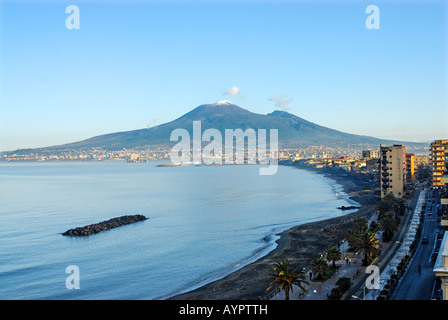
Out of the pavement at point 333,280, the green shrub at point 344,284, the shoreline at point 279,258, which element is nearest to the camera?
the green shrub at point 344,284

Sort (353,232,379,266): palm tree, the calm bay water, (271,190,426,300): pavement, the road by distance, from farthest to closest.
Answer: the calm bay water → (353,232,379,266): palm tree → (271,190,426,300): pavement → the road

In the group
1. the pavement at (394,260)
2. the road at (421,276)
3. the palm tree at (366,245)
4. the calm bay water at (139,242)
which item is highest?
the palm tree at (366,245)

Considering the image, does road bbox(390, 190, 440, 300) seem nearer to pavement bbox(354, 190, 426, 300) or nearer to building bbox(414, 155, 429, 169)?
pavement bbox(354, 190, 426, 300)

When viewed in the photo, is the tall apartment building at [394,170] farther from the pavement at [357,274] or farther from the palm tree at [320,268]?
the palm tree at [320,268]

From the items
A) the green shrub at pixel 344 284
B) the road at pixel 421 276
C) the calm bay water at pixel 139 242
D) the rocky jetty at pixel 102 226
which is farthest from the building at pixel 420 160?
the green shrub at pixel 344 284

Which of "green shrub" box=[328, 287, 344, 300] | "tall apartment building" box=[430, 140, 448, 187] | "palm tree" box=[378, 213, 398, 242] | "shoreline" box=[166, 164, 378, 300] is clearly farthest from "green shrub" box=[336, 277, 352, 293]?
"tall apartment building" box=[430, 140, 448, 187]
